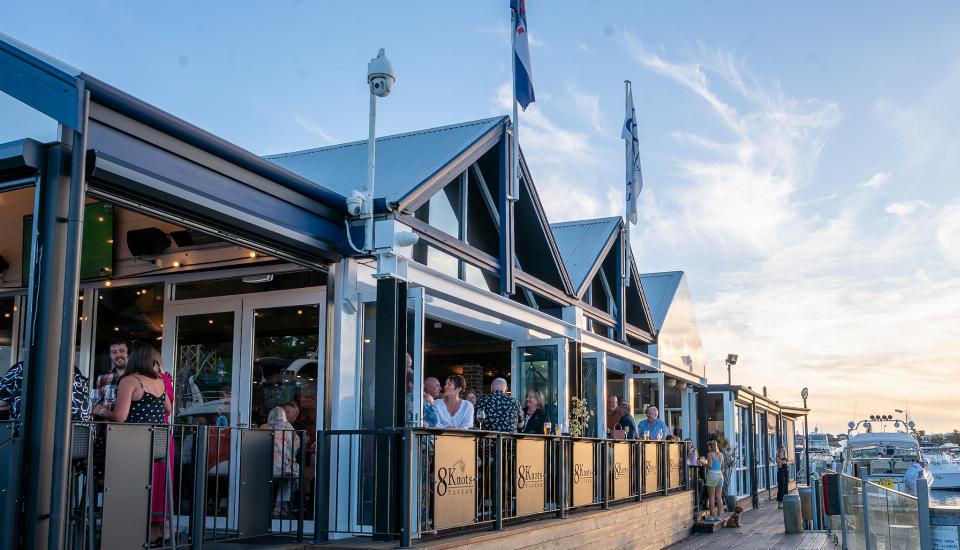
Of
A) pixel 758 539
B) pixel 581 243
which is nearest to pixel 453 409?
pixel 581 243

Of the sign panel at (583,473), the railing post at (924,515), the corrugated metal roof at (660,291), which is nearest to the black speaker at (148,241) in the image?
the sign panel at (583,473)

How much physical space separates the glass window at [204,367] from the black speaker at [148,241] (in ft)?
2.54

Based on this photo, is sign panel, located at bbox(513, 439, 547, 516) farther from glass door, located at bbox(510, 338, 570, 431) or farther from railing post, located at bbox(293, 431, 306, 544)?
glass door, located at bbox(510, 338, 570, 431)

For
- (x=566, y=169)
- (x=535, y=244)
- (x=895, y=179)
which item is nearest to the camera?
(x=535, y=244)

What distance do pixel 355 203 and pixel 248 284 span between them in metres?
1.68

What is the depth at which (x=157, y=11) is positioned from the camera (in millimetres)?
15578

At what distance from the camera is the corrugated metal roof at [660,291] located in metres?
20.4

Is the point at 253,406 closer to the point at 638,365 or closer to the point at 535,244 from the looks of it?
the point at 535,244

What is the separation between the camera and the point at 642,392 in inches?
745

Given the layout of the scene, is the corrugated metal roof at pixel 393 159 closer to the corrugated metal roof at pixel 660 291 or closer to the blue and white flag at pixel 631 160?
the blue and white flag at pixel 631 160

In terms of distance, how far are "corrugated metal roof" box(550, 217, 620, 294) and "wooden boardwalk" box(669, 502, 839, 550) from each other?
4645mm

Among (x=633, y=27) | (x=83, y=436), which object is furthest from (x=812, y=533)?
(x=83, y=436)

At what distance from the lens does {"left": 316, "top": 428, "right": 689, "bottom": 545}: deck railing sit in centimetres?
772

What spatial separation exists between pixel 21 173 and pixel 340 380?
3554mm
